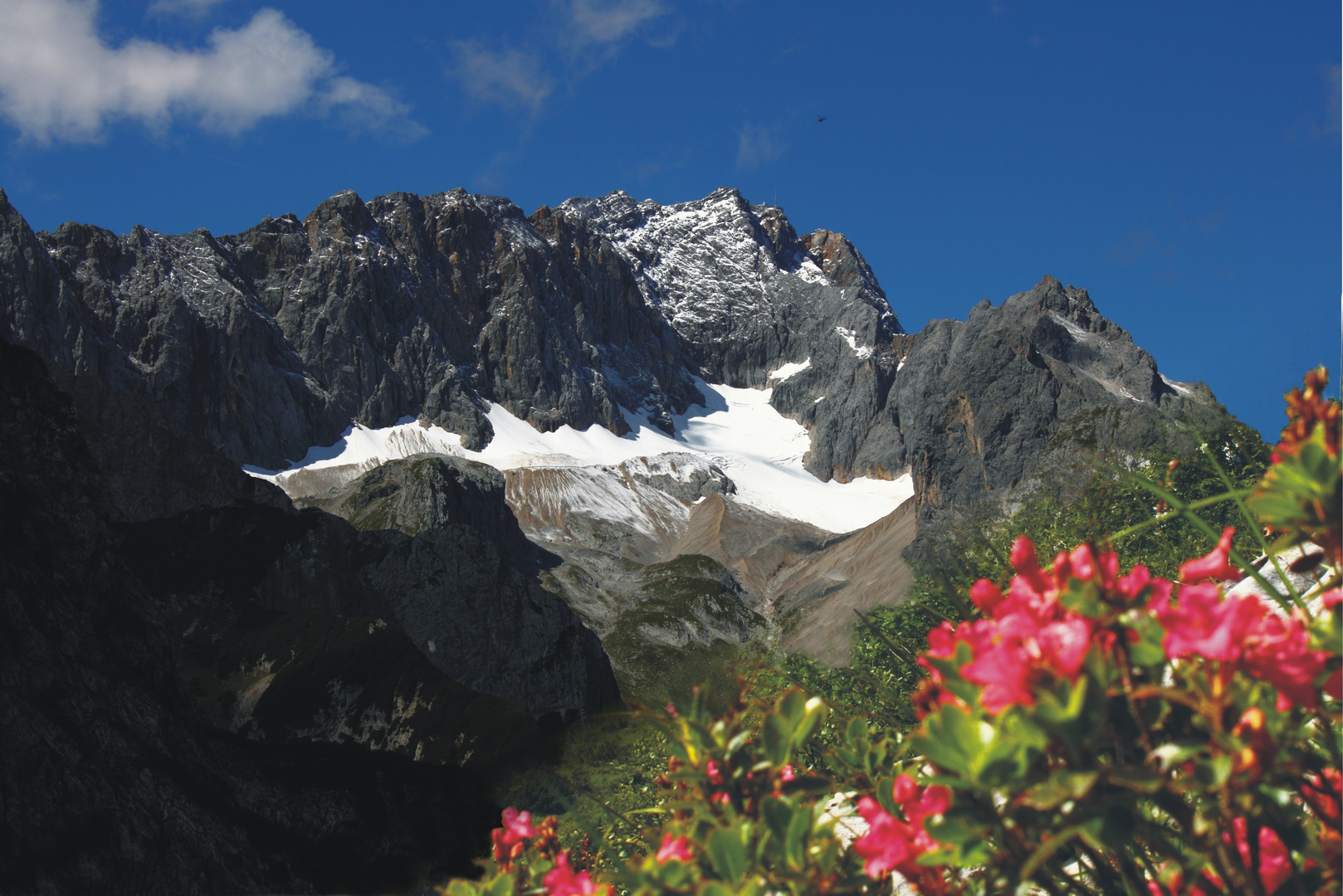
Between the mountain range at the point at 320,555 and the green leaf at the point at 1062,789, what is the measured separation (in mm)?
1616

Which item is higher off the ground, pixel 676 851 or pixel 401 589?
pixel 401 589

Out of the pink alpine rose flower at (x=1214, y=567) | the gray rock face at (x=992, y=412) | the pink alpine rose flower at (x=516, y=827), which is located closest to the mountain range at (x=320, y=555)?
the gray rock face at (x=992, y=412)

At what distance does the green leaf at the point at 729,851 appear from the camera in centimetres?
190

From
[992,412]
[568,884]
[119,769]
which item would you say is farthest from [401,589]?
[568,884]

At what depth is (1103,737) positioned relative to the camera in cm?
172

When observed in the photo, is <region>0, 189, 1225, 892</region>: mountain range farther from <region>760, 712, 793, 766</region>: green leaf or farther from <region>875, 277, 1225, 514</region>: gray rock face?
<region>760, 712, 793, 766</region>: green leaf

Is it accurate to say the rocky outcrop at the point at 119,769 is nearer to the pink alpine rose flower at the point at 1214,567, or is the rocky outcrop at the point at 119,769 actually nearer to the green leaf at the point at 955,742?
the green leaf at the point at 955,742

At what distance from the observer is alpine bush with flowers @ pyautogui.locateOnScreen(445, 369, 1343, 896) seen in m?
1.56

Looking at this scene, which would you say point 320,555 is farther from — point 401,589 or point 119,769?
point 119,769

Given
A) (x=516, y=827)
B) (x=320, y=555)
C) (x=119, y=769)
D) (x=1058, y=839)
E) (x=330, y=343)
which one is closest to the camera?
(x=1058, y=839)

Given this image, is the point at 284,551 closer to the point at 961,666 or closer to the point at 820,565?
the point at 961,666

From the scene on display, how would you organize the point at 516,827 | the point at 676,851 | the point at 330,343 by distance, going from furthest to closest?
1. the point at 330,343
2. the point at 516,827
3. the point at 676,851

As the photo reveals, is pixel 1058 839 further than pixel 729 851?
No

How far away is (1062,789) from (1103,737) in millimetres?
242
